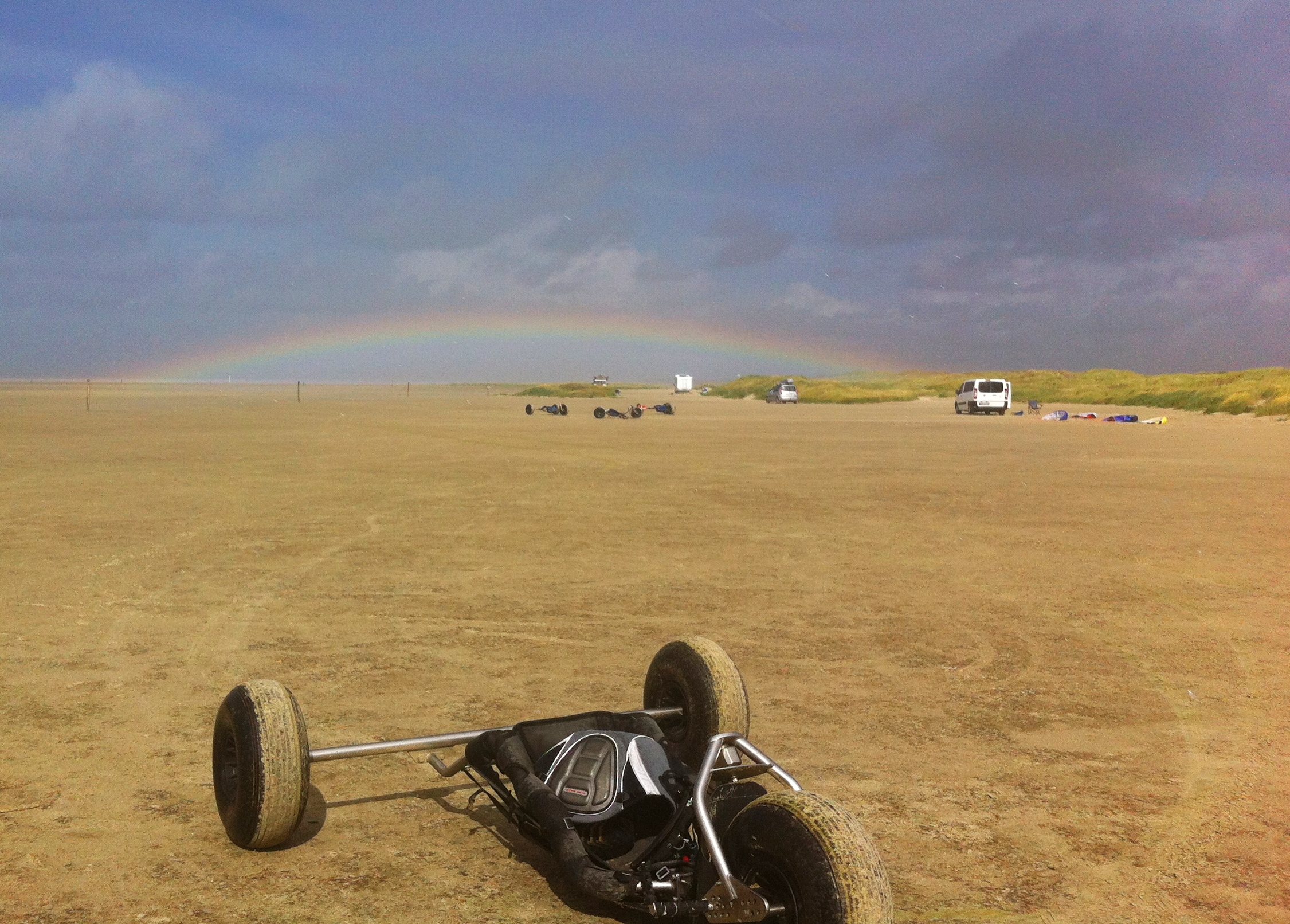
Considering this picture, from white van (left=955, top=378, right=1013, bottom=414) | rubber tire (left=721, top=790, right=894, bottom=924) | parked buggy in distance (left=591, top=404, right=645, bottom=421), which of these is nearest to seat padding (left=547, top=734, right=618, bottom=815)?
rubber tire (left=721, top=790, right=894, bottom=924)

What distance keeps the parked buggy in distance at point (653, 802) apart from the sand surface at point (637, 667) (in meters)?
0.41

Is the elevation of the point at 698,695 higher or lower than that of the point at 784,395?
lower

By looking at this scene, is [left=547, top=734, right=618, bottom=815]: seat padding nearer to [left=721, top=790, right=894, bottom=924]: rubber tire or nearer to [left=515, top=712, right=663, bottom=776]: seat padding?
[left=515, top=712, right=663, bottom=776]: seat padding

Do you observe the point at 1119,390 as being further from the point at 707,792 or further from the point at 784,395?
the point at 707,792

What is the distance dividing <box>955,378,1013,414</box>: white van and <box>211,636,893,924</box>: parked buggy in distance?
209ft

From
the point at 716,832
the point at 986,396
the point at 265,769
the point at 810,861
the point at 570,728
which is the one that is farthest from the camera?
the point at 986,396

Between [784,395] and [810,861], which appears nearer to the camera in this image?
[810,861]

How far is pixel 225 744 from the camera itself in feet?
16.8

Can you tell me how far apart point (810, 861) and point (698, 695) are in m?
2.05

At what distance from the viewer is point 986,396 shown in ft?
217

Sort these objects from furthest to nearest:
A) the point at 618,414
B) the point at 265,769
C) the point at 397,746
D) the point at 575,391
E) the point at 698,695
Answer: the point at 575,391 → the point at 618,414 → the point at 698,695 → the point at 397,746 → the point at 265,769

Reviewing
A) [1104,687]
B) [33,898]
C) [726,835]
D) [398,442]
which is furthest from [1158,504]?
[398,442]

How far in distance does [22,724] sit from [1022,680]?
267 inches

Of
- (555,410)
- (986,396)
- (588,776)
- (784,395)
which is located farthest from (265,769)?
(784,395)
